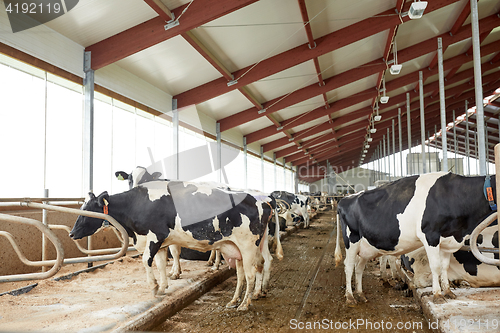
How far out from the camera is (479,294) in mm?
4512

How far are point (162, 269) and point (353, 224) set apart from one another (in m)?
2.82

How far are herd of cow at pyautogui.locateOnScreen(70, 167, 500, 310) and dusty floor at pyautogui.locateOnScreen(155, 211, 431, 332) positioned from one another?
285 millimetres

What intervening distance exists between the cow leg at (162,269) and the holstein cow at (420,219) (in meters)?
2.54

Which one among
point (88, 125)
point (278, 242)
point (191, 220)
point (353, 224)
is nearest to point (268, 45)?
point (88, 125)

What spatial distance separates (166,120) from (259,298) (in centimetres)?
849

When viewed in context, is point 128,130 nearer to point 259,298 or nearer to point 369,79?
point 259,298

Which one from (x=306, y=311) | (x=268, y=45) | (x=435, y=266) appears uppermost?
(x=268, y=45)

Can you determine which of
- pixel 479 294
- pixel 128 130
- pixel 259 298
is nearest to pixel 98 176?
pixel 128 130

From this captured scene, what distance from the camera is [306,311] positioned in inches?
189

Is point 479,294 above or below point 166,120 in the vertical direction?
below

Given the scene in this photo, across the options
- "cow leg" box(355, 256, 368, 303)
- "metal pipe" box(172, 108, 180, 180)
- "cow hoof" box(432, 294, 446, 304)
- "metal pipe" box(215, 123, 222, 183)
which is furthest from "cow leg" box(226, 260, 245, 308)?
"metal pipe" box(215, 123, 222, 183)

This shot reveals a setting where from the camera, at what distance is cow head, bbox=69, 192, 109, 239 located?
16.9ft

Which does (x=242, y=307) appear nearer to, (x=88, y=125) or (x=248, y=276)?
(x=248, y=276)

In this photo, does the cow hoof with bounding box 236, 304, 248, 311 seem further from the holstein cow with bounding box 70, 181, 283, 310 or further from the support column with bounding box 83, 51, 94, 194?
the support column with bounding box 83, 51, 94, 194
